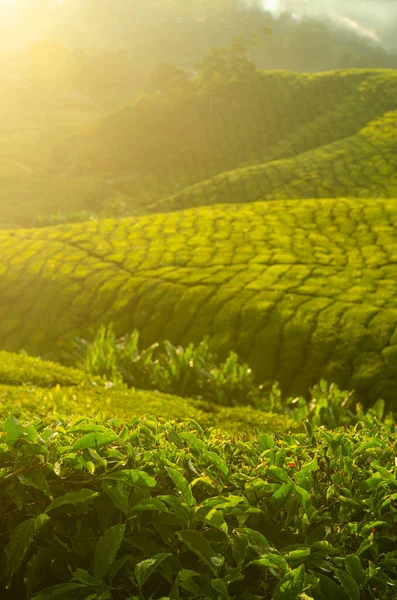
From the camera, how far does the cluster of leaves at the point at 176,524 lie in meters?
1.85

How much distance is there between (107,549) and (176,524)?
0.23 m

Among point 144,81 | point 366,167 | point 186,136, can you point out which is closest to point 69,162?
point 186,136

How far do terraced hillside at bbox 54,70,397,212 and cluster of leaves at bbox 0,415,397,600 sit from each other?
17630 millimetres

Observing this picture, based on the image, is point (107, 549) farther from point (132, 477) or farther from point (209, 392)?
point (209, 392)

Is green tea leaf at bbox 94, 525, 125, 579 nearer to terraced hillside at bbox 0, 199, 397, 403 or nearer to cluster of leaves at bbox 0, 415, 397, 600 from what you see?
cluster of leaves at bbox 0, 415, 397, 600

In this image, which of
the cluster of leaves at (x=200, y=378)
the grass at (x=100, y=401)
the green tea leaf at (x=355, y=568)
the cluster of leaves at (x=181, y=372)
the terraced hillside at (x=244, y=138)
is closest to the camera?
the green tea leaf at (x=355, y=568)

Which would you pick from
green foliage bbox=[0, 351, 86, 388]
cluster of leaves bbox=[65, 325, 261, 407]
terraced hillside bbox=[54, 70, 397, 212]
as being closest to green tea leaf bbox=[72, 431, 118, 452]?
green foliage bbox=[0, 351, 86, 388]

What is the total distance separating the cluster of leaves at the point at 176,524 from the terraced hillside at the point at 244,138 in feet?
57.8

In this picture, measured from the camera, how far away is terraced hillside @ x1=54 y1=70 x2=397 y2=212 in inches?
811

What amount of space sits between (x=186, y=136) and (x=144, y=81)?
36908mm

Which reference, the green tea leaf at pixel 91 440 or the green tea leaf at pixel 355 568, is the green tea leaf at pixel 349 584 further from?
the green tea leaf at pixel 91 440

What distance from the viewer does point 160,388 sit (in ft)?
23.0

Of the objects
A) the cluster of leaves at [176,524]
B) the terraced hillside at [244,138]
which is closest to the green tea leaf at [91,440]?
the cluster of leaves at [176,524]

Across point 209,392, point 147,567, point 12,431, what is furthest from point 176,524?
point 209,392
